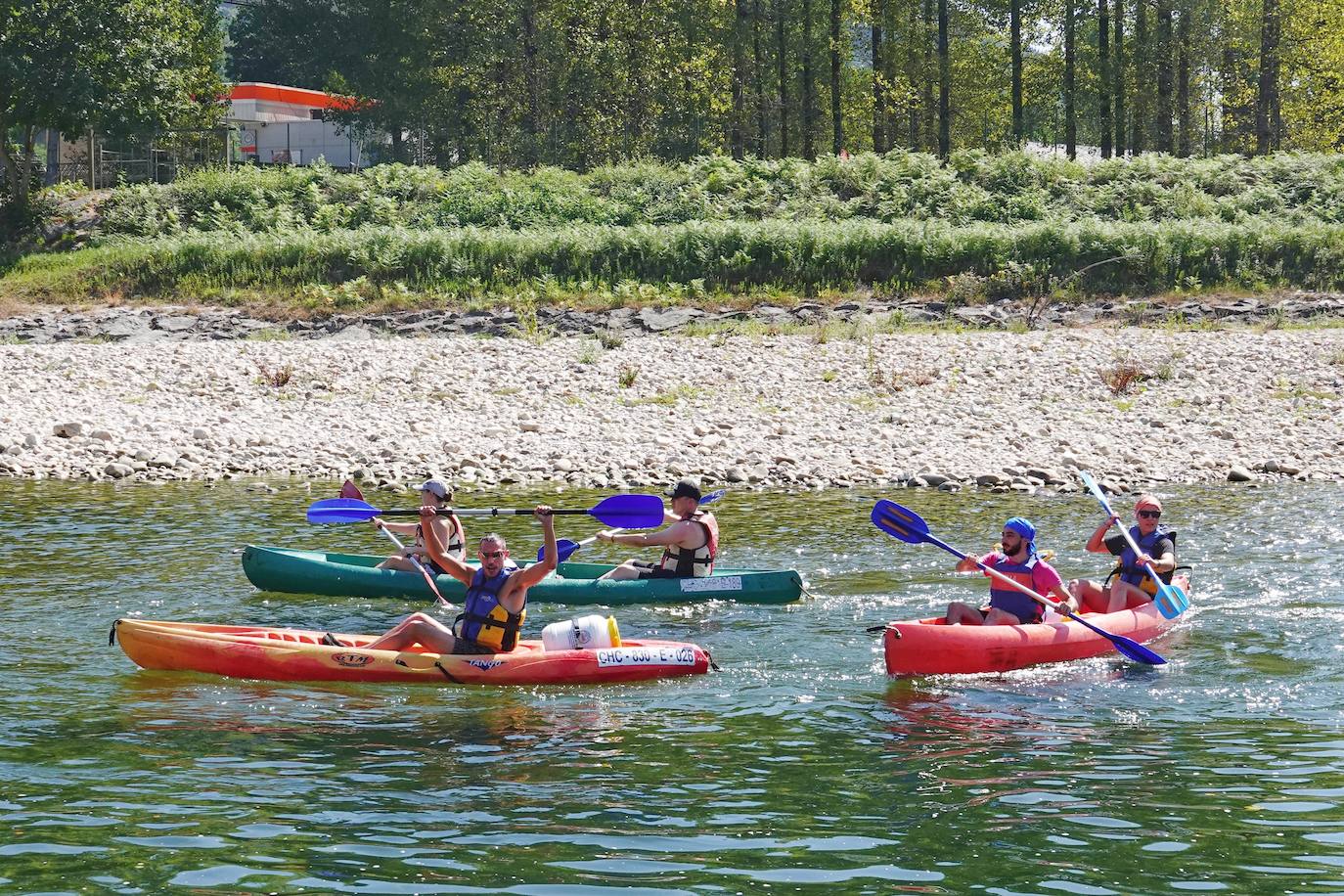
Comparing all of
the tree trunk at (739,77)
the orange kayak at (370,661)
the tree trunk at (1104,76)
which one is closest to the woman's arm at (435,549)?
the orange kayak at (370,661)

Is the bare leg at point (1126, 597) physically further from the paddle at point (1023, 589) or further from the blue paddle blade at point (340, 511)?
the blue paddle blade at point (340, 511)

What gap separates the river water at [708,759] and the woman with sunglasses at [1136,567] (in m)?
0.43

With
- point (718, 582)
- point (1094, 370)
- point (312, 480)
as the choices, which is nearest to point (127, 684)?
point (718, 582)

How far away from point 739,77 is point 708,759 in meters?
39.5

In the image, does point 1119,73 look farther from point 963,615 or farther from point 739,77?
point 963,615

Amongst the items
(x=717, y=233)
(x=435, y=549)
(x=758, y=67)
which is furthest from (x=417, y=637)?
(x=758, y=67)

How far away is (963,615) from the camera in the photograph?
436 inches

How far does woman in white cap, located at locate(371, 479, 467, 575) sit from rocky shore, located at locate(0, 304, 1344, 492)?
4439 mm

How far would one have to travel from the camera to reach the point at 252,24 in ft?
217

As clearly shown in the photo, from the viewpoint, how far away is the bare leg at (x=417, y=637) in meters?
10.6

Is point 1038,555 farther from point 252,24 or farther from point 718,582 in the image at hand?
point 252,24

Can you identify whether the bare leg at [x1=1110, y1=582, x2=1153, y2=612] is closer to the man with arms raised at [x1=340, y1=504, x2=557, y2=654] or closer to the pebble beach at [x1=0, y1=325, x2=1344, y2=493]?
the man with arms raised at [x1=340, y1=504, x2=557, y2=654]

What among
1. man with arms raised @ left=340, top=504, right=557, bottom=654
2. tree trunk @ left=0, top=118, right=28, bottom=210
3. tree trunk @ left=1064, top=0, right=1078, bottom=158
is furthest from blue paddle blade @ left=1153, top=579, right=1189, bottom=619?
tree trunk @ left=1064, top=0, right=1078, bottom=158

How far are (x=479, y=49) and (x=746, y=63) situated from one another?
28.6ft
